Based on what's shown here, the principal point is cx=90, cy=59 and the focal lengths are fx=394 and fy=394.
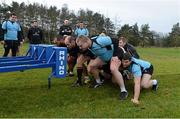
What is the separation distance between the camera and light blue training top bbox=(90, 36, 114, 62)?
8715 mm

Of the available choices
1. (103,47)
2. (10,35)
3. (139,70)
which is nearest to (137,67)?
(139,70)

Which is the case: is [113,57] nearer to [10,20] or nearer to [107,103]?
[107,103]

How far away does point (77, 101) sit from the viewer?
8.38 metres

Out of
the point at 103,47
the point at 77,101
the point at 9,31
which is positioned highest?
the point at 9,31

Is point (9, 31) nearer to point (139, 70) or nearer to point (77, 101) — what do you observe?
point (77, 101)

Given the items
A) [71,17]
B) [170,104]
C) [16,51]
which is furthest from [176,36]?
[170,104]

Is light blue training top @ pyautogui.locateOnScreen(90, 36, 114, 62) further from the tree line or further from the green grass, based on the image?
the tree line

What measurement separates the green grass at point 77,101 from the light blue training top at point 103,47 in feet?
2.92

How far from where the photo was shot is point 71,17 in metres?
75.8

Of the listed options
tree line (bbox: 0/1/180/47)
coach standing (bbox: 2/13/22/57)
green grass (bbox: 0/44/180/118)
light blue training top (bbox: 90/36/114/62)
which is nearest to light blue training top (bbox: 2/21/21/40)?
coach standing (bbox: 2/13/22/57)

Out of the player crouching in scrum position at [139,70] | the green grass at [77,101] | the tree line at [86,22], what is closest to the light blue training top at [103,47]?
the player crouching in scrum position at [139,70]

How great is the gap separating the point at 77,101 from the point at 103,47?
135 cm

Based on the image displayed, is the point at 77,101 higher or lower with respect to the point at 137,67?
lower

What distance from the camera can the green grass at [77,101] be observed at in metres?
7.41
